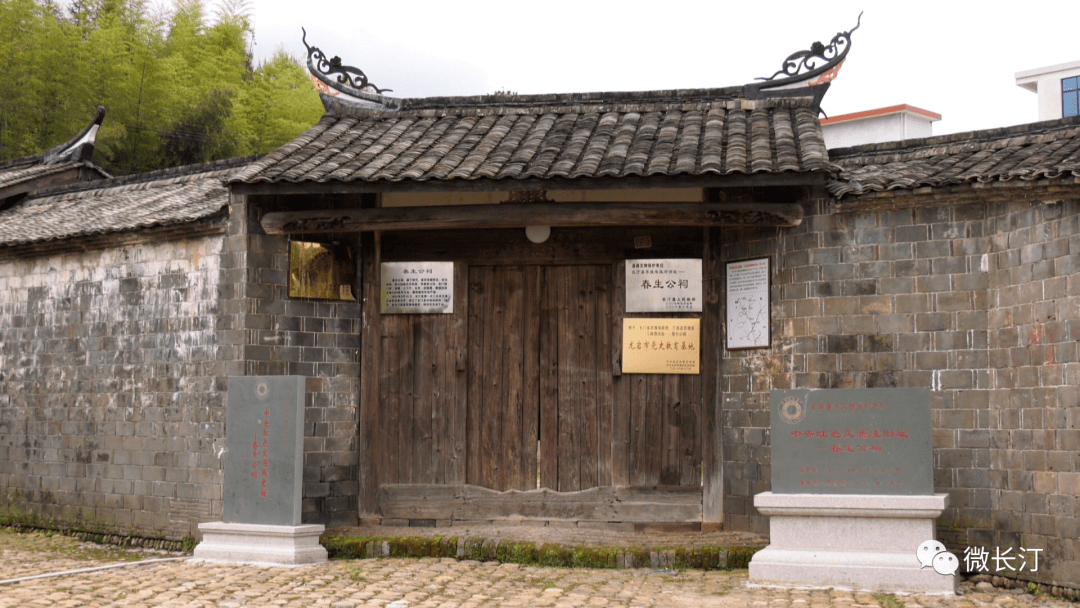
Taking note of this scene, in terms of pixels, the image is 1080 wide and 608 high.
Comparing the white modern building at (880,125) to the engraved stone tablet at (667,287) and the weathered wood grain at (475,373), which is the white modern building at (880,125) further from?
the weathered wood grain at (475,373)

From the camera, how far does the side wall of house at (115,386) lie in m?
9.54

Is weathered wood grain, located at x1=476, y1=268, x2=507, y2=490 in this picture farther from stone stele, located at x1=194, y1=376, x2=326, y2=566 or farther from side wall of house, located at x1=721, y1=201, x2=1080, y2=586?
side wall of house, located at x1=721, y1=201, x2=1080, y2=586

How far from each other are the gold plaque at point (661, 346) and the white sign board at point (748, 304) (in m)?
0.36

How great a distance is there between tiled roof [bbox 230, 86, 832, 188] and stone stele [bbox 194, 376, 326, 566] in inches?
71.7

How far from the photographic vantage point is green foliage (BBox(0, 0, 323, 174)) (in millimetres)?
19766

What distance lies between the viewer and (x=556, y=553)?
8625 mm

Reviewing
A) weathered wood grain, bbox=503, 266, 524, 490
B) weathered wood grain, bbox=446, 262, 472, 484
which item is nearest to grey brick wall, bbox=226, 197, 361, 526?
weathered wood grain, bbox=446, 262, 472, 484

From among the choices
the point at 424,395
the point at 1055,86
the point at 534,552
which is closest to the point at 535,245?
the point at 424,395

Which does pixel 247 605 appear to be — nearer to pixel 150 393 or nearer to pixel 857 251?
pixel 150 393

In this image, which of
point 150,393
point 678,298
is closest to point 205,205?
point 150,393

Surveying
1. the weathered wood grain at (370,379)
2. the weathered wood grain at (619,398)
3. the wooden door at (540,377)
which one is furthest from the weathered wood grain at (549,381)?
the weathered wood grain at (370,379)

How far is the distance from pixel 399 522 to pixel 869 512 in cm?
434

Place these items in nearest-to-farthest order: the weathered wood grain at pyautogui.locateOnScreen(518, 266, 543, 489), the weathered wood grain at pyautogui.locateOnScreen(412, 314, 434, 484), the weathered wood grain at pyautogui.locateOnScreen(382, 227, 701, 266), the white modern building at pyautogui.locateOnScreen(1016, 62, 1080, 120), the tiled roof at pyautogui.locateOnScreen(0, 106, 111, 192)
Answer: the weathered wood grain at pyautogui.locateOnScreen(382, 227, 701, 266) < the weathered wood grain at pyautogui.locateOnScreen(518, 266, 543, 489) < the weathered wood grain at pyautogui.locateOnScreen(412, 314, 434, 484) < the tiled roof at pyautogui.locateOnScreen(0, 106, 111, 192) < the white modern building at pyautogui.locateOnScreen(1016, 62, 1080, 120)

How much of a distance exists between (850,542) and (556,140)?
176 inches
